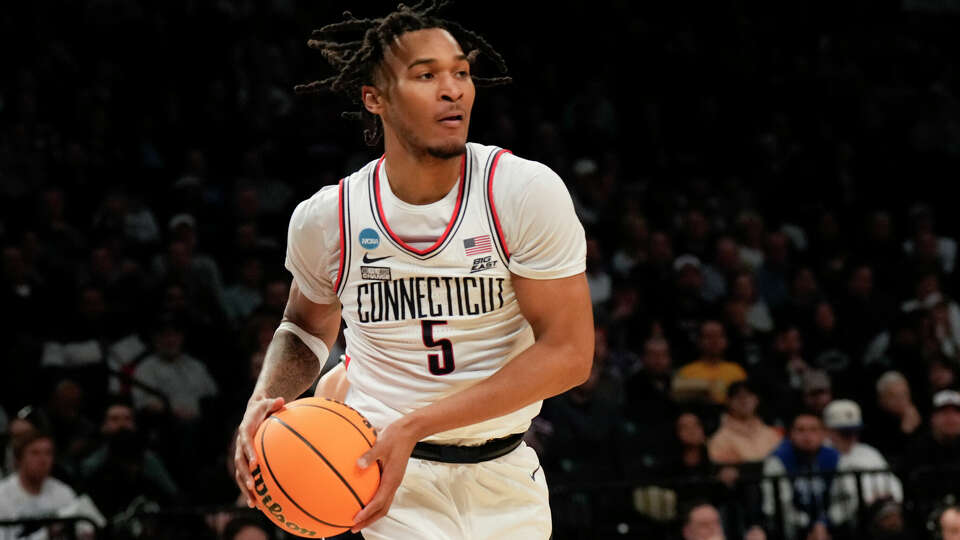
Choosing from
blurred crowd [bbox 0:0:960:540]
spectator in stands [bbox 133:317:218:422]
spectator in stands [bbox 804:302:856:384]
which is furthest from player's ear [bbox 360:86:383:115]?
spectator in stands [bbox 804:302:856:384]

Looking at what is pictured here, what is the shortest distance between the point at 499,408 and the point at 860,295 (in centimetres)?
840

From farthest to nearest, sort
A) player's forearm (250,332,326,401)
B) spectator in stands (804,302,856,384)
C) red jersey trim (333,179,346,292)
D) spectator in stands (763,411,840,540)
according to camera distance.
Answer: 1. spectator in stands (804,302,856,384)
2. spectator in stands (763,411,840,540)
3. player's forearm (250,332,326,401)
4. red jersey trim (333,179,346,292)

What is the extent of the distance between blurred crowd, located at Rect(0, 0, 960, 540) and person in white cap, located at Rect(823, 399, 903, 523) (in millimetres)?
21

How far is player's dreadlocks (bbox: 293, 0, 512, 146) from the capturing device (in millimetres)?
3455

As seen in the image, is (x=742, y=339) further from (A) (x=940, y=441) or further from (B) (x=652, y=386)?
(A) (x=940, y=441)

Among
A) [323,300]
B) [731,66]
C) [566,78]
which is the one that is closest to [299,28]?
[566,78]

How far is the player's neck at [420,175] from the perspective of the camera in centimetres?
349

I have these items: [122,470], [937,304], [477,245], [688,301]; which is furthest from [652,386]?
[477,245]

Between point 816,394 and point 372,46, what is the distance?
255 inches

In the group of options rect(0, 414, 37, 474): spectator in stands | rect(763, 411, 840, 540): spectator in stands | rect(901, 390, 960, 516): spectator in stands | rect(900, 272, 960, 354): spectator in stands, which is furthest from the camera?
rect(900, 272, 960, 354): spectator in stands

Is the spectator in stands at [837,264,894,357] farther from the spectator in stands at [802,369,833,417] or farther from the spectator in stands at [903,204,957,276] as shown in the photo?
the spectator in stands at [802,369,833,417]

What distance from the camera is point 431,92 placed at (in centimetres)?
338

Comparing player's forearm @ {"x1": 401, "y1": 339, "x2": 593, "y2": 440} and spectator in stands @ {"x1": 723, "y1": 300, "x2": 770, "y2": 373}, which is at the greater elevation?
player's forearm @ {"x1": 401, "y1": 339, "x2": 593, "y2": 440}

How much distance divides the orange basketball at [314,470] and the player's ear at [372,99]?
827 millimetres
